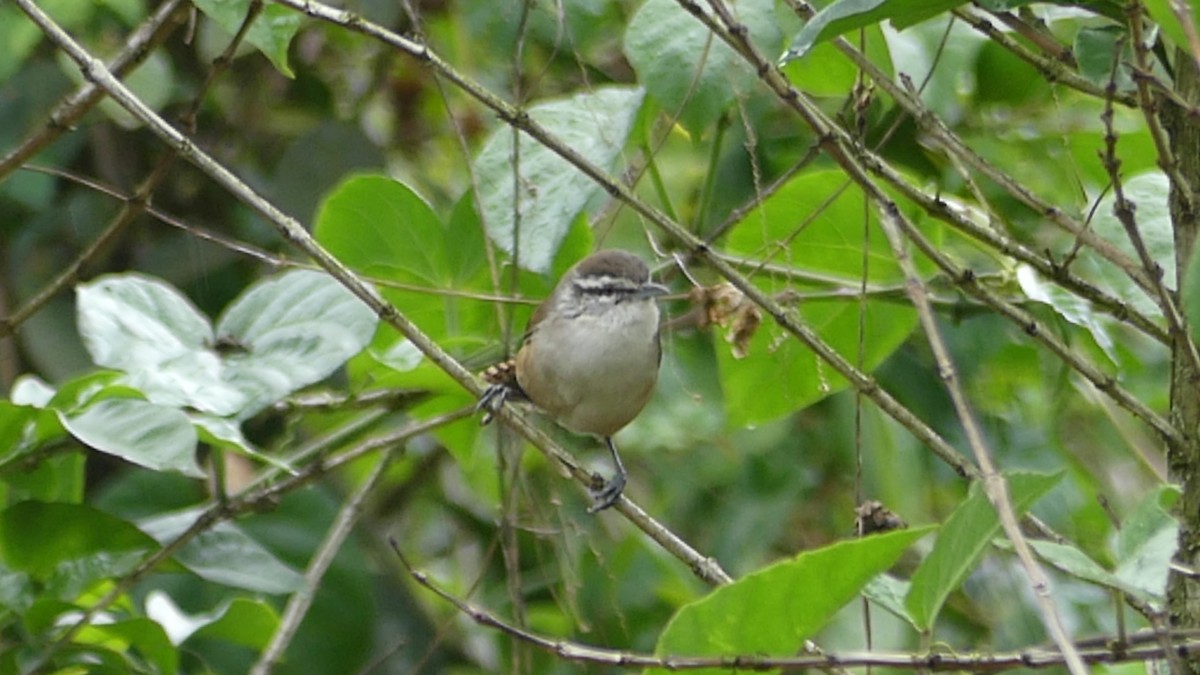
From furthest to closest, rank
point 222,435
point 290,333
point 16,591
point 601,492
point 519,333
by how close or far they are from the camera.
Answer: point 519,333 → point 601,492 → point 290,333 → point 16,591 → point 222,435

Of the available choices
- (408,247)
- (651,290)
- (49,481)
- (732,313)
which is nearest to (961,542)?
(732,313)

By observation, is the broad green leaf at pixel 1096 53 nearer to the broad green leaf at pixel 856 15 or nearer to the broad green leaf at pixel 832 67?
the broad green leaf at pixel 856 15

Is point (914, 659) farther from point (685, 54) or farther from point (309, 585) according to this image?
point (309, 585)

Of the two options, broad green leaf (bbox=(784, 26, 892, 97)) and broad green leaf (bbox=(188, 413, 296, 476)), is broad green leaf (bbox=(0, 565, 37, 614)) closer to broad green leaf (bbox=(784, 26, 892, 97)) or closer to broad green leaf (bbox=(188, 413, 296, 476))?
broad green leaf (bbox=(188, 413, 296, 476))

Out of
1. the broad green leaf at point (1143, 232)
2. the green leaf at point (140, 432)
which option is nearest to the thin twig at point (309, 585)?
the green leaf at point (140, 432)

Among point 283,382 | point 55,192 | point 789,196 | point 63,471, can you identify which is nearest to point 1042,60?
point 789,196

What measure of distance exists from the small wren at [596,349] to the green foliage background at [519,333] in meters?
0.11

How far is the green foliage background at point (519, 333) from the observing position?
2.83 metres

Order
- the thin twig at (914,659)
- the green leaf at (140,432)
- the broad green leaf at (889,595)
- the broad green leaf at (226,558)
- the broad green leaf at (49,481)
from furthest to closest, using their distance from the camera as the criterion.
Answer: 1. the broad green leaf at (226,558)
2. the broad green leaf at (49,481)
3. the green leaf at (140,432)
4. the broad green leaf at (889,595)
5. the thin twig at (914,659)

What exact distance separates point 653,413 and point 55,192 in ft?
6.76

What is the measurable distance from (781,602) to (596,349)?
2205 millimetres

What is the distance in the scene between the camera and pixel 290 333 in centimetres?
324

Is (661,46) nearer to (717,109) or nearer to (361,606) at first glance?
(717,109)

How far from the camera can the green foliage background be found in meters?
2.83
